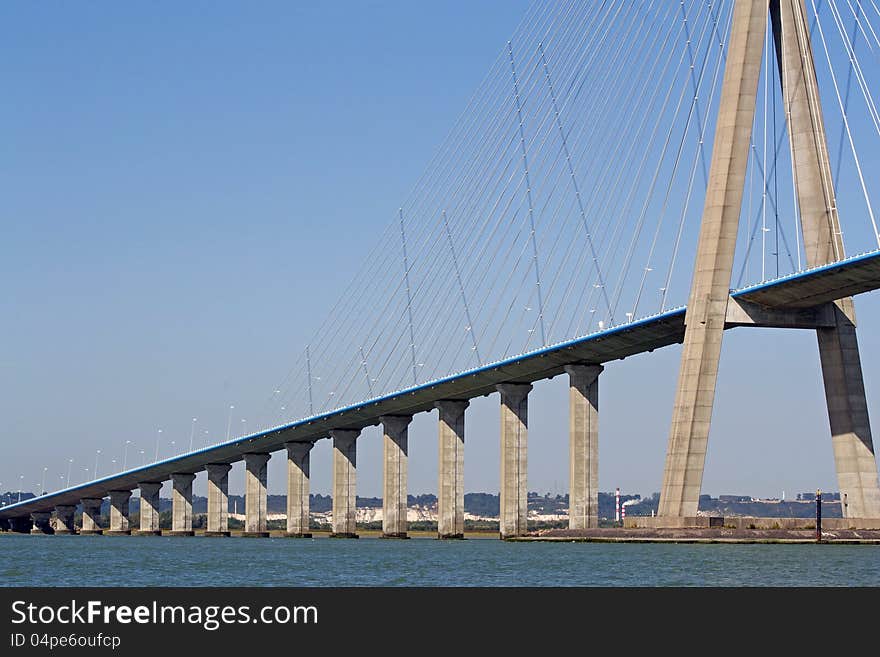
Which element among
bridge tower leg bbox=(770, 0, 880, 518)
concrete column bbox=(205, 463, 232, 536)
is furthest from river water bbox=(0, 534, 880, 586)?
concrete column bbox=(205, 463, 232, 536)

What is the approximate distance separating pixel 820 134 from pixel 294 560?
896 inches

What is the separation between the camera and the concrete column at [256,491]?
336 ft

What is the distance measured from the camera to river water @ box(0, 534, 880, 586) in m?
35.9

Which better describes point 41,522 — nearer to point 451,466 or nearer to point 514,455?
point 451,466

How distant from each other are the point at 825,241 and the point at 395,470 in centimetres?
3854

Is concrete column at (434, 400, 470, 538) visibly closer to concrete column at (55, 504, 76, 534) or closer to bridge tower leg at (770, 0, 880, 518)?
bridge tower leg at (770, 0, 880, 518)

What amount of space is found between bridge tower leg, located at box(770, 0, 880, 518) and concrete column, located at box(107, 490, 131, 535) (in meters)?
68.5

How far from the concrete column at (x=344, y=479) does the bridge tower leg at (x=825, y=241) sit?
130ft

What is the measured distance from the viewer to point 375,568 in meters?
43.5

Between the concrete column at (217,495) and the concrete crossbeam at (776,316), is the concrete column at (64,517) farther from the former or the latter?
the concrete crossbeam at (776,316)
